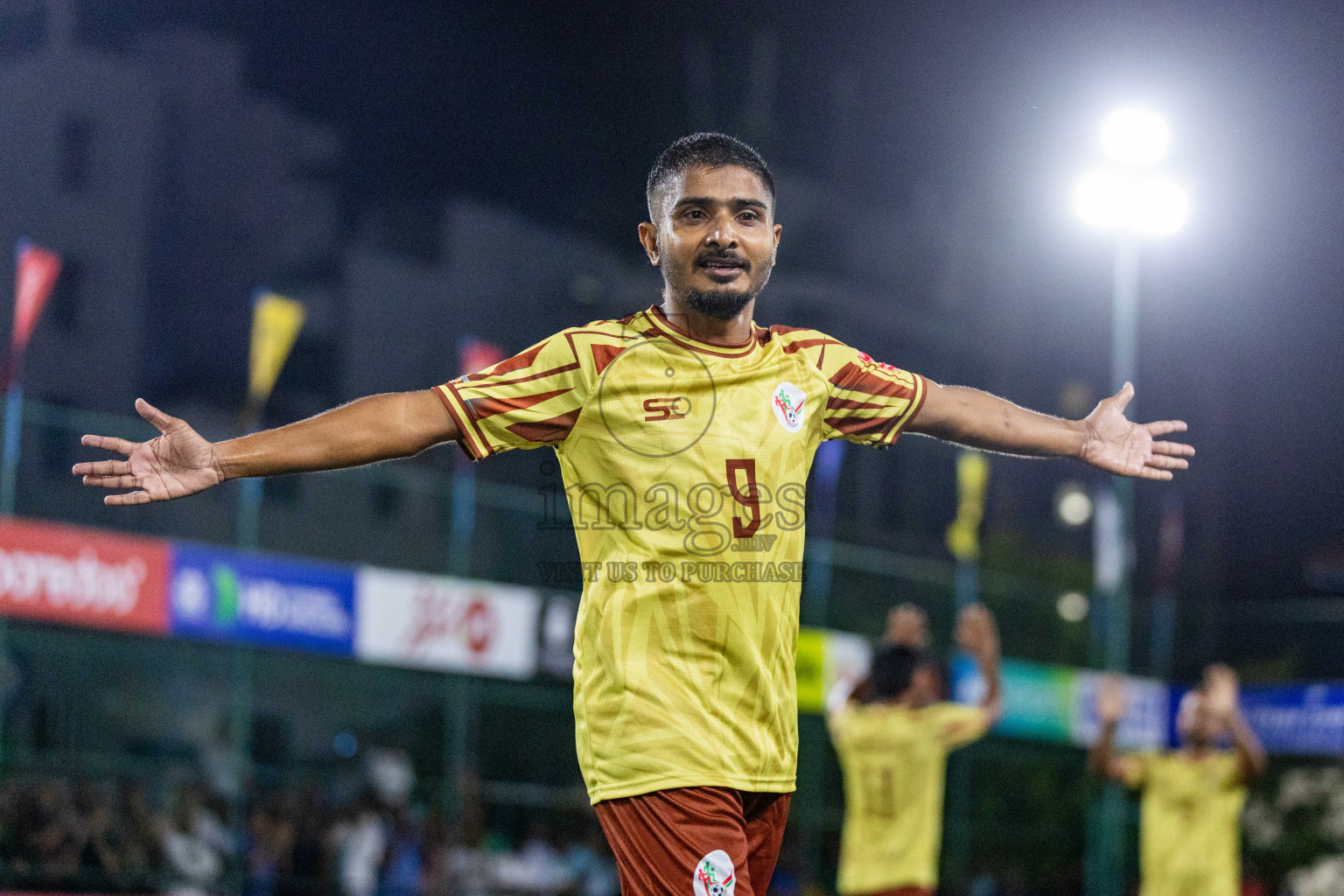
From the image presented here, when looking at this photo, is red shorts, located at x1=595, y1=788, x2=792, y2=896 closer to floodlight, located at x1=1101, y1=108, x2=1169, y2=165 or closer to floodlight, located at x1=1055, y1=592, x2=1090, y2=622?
floodlight, located at x1=1101, y1=108, x2=1169, y2=165

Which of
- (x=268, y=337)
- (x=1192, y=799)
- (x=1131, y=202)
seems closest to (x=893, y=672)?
(x=1192, y=799)

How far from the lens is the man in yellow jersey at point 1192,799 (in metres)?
10.2

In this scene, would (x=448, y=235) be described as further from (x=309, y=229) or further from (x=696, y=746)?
(x=696, y=746)

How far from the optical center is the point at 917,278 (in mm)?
28922

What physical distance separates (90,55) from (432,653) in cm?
749

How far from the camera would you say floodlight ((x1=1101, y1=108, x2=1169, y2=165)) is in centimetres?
1517

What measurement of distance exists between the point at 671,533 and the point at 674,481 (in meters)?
0.12

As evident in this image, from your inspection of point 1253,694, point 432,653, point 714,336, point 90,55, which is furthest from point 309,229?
point 714,336

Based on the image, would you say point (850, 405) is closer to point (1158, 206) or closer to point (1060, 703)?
point (1158, 206)

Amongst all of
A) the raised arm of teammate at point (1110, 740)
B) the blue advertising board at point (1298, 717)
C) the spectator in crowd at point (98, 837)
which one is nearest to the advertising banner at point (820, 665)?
the raised arm of teammate at point (1110, 740)

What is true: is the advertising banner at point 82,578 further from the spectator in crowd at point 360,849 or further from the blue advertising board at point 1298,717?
the blue advertising board at point 1298,717

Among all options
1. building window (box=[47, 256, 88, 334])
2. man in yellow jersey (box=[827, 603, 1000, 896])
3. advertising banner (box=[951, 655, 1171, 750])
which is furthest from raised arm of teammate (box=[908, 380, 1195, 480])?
building window (box=[47, 256, 88, 334])

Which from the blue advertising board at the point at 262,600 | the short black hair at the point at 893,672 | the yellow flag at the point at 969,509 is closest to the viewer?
the short black hair at the point at 893,672

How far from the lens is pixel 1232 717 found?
9.77m
